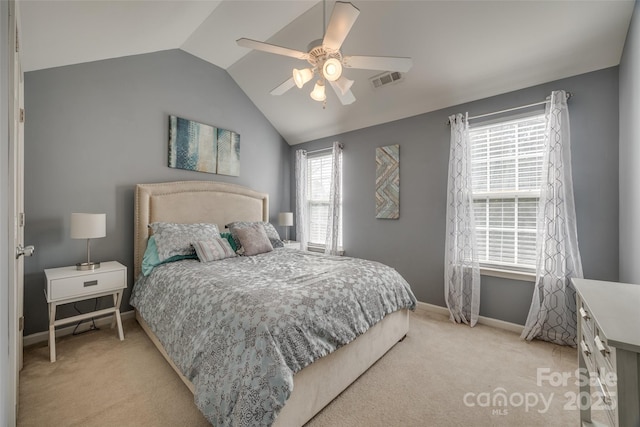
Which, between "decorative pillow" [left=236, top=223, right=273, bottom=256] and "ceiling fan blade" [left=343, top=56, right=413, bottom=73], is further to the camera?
"decorative pillow" [left=236, top=223, right=273, bottom=256]

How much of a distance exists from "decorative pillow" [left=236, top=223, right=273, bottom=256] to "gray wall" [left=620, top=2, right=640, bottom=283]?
10.4 feet

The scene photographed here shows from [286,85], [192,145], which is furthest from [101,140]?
[286,85]

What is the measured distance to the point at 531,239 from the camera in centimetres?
270

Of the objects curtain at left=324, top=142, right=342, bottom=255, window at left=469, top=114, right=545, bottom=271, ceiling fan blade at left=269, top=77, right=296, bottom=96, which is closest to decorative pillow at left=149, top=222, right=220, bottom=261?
ceiling fan blade at left=269, top=77, right=296, bottom=96

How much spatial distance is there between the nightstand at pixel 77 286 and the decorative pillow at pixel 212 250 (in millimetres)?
679

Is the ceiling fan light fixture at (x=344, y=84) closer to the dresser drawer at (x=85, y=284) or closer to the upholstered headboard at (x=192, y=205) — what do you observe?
the upholstered headboard at (x=192, y=205)

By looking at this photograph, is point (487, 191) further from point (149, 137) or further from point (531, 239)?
point (149, 137)

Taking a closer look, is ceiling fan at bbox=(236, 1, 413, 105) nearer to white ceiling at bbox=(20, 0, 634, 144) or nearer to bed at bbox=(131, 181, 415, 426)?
white ceiling at bbox=(20, 0, 634, 144)

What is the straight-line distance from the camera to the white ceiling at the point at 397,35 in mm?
2078

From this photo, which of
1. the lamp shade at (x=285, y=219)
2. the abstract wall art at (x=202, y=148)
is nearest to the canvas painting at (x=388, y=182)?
the lamp shade at (x=285, y=219)

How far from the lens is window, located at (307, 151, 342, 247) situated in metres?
4.55

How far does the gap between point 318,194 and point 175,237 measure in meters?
2.49

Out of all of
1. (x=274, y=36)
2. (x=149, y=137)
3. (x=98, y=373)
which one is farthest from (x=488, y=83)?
(x=98, y=373)

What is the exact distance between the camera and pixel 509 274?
2789 mm
